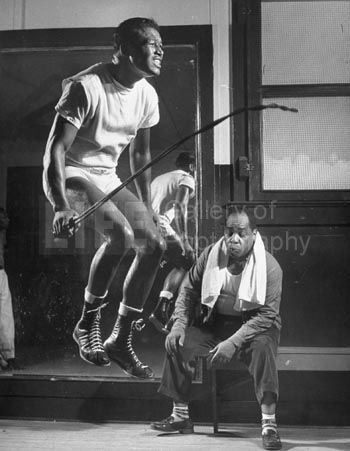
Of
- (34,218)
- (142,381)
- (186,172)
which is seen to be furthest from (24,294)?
(186,172)

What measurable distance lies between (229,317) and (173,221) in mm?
692

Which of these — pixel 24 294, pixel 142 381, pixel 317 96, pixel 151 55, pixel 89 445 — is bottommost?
pixel 89 445

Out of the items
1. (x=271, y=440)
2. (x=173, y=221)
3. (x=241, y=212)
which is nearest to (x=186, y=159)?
(x=173, y=221)

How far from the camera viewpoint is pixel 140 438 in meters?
3.19

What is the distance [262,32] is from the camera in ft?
11.7

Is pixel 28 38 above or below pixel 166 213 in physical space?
above

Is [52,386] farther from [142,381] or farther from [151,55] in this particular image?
[151,55]

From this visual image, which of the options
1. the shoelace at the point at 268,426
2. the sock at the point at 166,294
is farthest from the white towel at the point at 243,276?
the shoelace at the point at 268,426

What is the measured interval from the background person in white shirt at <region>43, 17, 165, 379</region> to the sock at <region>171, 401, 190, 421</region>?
0.60 m

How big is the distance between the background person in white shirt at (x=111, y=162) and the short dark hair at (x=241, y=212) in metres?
0.46

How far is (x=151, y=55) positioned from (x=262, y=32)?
70 centimetres

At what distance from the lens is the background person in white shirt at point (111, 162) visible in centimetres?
358

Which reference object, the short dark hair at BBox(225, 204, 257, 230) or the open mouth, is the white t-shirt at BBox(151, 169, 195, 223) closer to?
the short dark hair at BBox(225, 204, 257, 230)

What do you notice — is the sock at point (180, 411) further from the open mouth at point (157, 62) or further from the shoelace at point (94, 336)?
the open mouth at point (157, 62)
